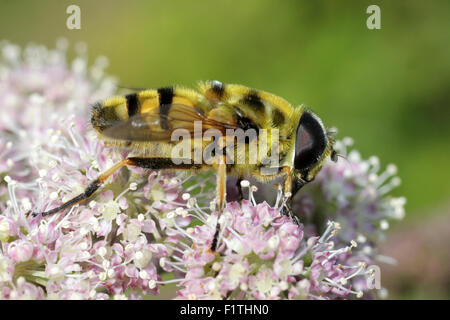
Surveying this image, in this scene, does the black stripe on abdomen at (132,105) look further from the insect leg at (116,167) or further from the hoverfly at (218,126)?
the insect leg at (116,167)

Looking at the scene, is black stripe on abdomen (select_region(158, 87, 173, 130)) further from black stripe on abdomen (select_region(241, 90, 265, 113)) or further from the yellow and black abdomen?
black stripe on abdomen (select_region(241, 90, 265, 113))

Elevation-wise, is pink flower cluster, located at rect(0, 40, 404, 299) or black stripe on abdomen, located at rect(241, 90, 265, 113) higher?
black stripe on abdomen, located at rect(241, 90, 265, 113)

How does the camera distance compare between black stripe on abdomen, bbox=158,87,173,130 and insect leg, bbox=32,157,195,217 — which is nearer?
black stripe on abdomen, bbox=158,87,173,130

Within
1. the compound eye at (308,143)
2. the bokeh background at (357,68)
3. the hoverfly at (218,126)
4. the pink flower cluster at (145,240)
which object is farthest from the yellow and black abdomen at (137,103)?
the bokeh background at (357,68)

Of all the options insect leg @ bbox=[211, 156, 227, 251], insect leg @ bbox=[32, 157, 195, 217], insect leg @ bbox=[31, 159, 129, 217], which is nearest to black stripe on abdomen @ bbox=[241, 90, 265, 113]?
insect leg @ bbox=[211, 156, 227, 251]

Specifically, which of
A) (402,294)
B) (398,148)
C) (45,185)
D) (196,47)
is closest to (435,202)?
(398,148)

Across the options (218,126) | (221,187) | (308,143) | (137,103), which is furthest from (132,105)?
(308,143)

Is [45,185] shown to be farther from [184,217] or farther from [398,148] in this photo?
[398,148]
